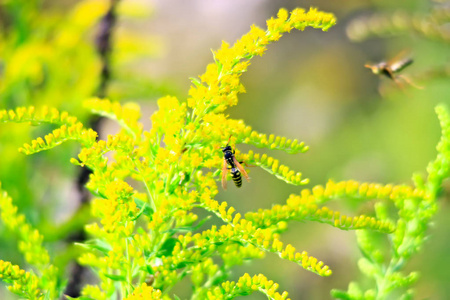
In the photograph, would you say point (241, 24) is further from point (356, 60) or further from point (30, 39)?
point (30, 39)

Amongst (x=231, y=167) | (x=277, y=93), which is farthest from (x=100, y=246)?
(x=277, y=93)

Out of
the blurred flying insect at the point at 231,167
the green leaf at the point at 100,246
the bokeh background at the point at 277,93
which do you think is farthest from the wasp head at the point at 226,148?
the bokeh background at the point at 277,93

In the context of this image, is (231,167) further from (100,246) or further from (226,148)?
(100,246)

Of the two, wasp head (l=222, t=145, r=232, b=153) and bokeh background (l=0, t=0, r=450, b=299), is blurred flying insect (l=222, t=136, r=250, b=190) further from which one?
bokeh background (l=0, t=0, r=450, b=299)

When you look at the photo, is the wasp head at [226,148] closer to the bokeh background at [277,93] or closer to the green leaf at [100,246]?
the green leaf at [100,246]

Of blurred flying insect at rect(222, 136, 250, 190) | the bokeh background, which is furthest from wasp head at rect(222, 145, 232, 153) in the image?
the bokeh background

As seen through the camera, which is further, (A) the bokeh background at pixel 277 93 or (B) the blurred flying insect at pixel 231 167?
(A) the bokeh background at pixel 277 93
